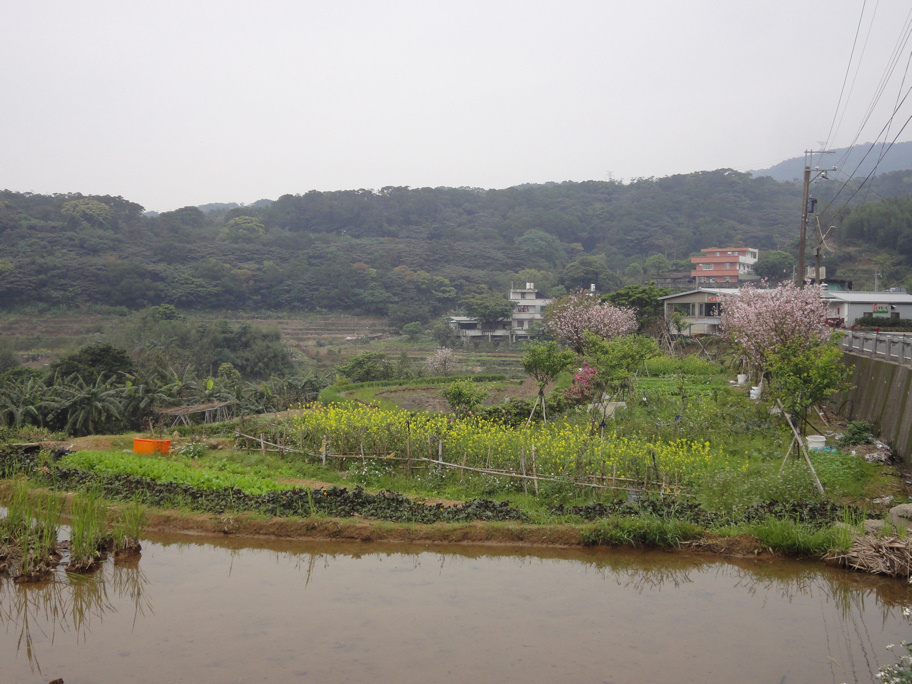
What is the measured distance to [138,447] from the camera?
1605cm

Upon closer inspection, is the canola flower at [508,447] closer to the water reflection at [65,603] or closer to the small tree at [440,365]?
the water reflection at [65,603]

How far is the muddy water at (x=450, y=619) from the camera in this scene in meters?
6.81

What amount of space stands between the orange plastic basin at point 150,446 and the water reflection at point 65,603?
6.61 m

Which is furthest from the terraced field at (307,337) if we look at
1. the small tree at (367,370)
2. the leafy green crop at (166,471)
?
the leafy green crop at (166,471)

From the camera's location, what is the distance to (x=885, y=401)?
48.0 ft

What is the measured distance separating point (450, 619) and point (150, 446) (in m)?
10.6

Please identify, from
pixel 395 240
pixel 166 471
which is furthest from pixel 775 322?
pixel 395 240

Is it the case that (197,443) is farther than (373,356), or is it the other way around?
(373,356)

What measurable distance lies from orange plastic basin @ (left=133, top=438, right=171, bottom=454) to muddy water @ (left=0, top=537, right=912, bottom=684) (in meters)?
6.29

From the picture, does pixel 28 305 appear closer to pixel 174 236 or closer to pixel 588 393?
pixel 174 236

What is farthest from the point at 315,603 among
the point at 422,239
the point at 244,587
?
the point at 422,239

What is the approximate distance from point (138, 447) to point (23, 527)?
6.66 meters

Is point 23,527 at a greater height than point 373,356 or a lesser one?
greater

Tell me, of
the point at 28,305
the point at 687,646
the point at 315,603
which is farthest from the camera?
the point at 28,305
